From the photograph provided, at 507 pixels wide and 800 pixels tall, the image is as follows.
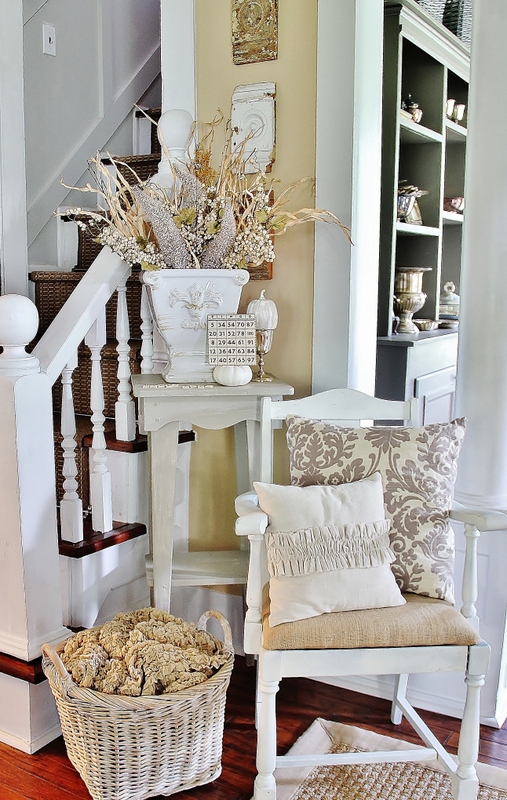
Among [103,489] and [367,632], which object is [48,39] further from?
[367,632]

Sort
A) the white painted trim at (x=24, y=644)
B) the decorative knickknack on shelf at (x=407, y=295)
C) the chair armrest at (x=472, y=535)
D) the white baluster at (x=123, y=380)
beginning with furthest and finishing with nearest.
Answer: the decorative knickknack on shelf at (x=407, y=295), the white baluster at (x=123, y=380), the white painted trim at (x=24, y=644), the chair armrest at (x=472, y=535)

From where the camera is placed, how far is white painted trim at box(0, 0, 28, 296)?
2.37m

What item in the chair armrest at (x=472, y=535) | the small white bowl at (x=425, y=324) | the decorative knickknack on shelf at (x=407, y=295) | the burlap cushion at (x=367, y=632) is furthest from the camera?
the small white bowl at (x=425, y=324)

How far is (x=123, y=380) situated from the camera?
97.6 inches

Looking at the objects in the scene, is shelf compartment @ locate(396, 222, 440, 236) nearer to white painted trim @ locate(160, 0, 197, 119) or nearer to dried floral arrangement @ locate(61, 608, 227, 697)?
white painted trim @ locate(160, 0, 197, 119)

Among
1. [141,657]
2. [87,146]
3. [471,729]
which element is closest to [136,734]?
[141,657]

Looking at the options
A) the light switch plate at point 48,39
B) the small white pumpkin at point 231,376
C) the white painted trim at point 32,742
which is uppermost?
the light switch plate at point 48,39

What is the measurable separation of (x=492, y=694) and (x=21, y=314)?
5.72 feet

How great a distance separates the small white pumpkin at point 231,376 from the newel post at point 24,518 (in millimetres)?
487

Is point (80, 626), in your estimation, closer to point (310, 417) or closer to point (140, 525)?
point (140, 525)

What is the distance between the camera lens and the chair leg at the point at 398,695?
7.28 ft

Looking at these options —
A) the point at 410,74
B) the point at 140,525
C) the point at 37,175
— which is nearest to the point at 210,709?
the point at 140,525

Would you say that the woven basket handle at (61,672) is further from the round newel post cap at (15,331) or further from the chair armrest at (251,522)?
the round newel post cap at (15,331)

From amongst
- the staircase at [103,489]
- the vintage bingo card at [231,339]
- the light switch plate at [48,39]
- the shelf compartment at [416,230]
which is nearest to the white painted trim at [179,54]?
the staircase at [103,489]
